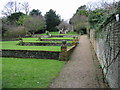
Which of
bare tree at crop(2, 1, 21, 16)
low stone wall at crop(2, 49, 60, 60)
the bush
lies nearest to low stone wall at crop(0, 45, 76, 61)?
low stone wall at crop(2, 49, 60, 60)

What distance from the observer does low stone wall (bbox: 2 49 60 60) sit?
9849 mm

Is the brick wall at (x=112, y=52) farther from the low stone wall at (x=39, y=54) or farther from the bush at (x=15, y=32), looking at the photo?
the bush at (x=15, y=32)

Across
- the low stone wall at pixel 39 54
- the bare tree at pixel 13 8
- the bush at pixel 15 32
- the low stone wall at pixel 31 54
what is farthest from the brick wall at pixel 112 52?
the bare tree at pixel 13 8

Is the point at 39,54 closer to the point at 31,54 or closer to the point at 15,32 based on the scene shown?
the point at 31,54

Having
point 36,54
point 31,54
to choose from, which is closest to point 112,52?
point 36,54

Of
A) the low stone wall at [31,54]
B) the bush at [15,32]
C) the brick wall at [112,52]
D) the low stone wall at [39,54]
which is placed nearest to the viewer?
the brick wall at [112,52]

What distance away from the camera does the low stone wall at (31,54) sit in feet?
32.3

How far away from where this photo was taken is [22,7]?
42250 millimetres

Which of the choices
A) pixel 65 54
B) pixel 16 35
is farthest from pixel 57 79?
pixel 16 35

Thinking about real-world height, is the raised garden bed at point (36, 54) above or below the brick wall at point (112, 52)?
below

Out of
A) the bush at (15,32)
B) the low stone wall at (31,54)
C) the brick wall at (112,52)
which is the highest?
the bush at (15,32)

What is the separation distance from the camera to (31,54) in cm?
1044

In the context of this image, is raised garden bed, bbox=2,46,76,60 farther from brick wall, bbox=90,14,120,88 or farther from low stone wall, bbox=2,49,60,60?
brick wall, bbox=90,14,120,88

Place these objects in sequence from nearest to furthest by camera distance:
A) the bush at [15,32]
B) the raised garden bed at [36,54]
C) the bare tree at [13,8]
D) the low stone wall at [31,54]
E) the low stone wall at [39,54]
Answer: the low stone wall at [39,54], the raised garden bed at [36,54], the low stone wall at [31,54], the bush at [15,32], the bare tree at [13,8]
